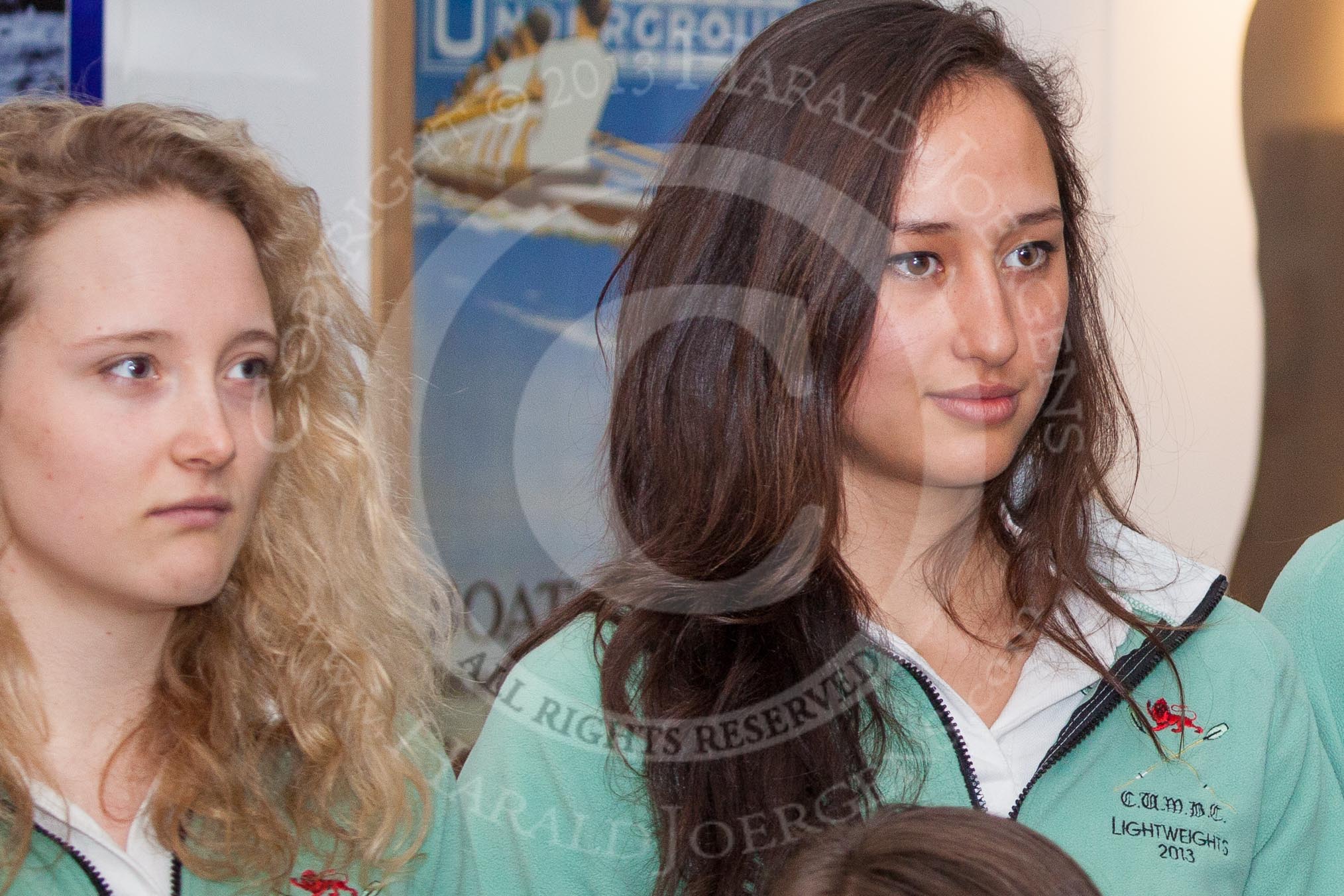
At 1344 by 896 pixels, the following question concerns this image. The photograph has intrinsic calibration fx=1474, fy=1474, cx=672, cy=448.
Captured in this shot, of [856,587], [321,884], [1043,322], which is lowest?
[321,884]

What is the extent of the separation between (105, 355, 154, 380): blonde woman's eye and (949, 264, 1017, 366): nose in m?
0.62

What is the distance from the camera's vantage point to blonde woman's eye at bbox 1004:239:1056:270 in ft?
4.02

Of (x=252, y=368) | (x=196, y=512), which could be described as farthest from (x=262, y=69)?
(x=196, y=512)

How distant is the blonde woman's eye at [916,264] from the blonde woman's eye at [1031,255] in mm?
70

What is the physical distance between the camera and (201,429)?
1.11m

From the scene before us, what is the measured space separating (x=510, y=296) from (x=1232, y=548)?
1226 millimetres

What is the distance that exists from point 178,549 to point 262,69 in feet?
4.21

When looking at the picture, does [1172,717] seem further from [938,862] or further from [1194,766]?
[938,862]

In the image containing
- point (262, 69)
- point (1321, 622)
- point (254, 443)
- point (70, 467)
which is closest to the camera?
point (70, 467)

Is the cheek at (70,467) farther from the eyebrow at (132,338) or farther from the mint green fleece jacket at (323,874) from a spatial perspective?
the mint green fleece jacket at (323,874)

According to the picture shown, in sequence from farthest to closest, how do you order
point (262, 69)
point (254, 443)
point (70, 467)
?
point (262, 69), point (254, 443), point (70, 467)

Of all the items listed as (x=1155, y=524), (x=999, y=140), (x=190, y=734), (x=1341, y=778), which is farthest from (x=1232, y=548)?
(x=190, y=734)

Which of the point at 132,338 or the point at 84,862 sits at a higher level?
the point at 132,338

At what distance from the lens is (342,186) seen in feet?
7.28
